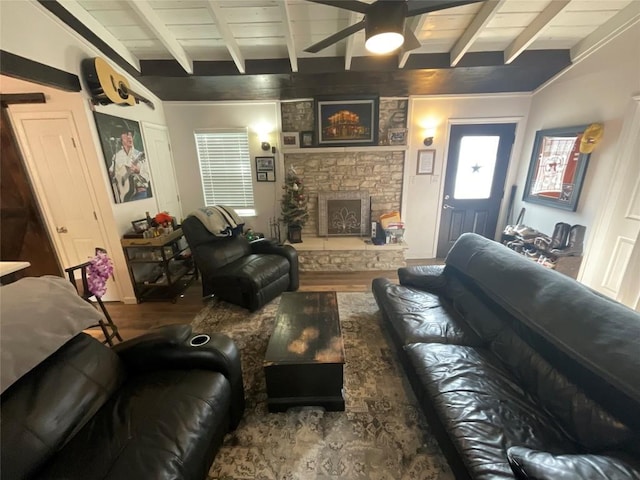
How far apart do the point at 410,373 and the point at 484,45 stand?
3.76 meters

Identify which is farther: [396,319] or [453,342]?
[396,319]

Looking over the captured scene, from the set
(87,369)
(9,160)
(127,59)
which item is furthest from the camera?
(127,59)

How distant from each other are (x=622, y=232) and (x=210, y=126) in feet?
17.6

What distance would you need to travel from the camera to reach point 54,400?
1190 millimetres

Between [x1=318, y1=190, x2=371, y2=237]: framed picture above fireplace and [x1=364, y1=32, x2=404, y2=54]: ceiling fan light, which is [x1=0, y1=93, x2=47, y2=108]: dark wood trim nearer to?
[x1=364, y1=32, x2=404, y2=54]: ceiling fan light

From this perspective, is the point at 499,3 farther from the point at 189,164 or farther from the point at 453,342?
the point at 189,164

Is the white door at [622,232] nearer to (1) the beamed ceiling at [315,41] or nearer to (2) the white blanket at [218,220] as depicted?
(1) the beamed ceiling at [315,41]

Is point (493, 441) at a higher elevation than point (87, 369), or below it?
below

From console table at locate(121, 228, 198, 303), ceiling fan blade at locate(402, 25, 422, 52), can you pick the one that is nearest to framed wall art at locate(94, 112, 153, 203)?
console table at locate(121, 228, 198, 303)

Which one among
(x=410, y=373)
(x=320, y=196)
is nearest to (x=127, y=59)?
(x=320, y=196)

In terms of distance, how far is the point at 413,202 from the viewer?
169 inches

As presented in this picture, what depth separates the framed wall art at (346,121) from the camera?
388 cm

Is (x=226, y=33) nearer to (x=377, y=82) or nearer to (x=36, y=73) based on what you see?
(x=36, y=73)

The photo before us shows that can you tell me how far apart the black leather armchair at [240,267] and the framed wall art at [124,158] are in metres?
0.84
